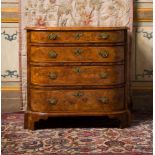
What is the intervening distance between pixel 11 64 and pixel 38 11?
2.24ft

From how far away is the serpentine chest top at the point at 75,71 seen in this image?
11.0ft

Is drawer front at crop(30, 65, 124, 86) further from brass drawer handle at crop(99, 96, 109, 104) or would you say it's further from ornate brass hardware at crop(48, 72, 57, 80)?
brass drawer handle at crop(99, 96, 109, 104)

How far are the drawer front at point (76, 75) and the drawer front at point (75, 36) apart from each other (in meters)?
0.25

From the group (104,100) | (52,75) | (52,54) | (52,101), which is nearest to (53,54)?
(52,54)

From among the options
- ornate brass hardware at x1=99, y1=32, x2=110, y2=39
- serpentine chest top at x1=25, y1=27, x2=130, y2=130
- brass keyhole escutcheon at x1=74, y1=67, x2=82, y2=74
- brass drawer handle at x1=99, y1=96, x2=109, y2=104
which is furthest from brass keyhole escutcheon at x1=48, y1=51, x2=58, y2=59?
brass drawer handle at x1=99, y1=96, x2=109, y2=104

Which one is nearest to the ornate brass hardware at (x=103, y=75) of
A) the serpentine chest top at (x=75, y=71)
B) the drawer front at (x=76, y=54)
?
the serpentine chest top at (x=75, y=71)

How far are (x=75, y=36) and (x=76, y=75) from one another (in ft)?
1.21

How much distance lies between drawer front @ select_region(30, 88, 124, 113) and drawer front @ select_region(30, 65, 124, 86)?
9 cm

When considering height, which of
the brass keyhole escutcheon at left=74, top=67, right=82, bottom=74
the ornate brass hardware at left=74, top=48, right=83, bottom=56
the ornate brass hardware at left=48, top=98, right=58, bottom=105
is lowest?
the ornate brass hardware at left=48, top=98, right=58, bottom=105

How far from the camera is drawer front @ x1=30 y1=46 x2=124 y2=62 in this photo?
3.36 m

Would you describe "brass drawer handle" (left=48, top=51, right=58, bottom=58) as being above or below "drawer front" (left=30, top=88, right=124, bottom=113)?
above

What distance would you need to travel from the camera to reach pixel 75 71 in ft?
11.1

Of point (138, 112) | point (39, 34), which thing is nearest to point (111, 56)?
point (39, 34)

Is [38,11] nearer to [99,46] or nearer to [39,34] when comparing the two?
[39,34]
